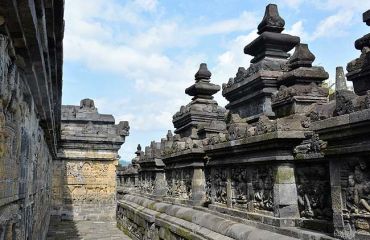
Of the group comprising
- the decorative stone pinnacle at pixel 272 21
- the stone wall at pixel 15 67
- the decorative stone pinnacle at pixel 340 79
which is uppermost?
the decorative stone pinnacle at pixel 272 21

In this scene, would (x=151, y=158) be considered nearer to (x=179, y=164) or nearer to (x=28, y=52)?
(x=179, y=164)

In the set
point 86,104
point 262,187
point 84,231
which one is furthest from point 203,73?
point 86,104

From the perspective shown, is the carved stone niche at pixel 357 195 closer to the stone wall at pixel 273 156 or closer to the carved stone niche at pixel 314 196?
the stone wall at pixel 273 156

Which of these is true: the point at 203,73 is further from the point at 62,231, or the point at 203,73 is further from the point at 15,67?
the point at 62,231

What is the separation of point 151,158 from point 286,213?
7040 mm

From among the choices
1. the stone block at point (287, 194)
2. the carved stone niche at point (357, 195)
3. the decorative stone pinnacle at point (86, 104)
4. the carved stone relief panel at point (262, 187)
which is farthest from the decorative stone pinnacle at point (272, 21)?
the decorative stone pinnacle at point (86, 104)

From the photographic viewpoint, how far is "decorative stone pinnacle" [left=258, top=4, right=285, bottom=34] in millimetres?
7355

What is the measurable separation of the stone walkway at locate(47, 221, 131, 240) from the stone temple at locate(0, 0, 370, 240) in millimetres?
→ 1715

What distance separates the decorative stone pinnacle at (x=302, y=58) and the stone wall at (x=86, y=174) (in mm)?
12482

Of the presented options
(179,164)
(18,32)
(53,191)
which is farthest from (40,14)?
(53,191)

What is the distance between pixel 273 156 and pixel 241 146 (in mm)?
804

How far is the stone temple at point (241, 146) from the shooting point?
3.05 m

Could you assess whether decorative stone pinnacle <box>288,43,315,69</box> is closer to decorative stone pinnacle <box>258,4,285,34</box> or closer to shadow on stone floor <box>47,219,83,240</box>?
decorative stone pinnacle <box>258,4,285,34</box>

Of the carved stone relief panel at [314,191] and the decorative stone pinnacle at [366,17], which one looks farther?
the decorative stone pinnacle at [366,17]
